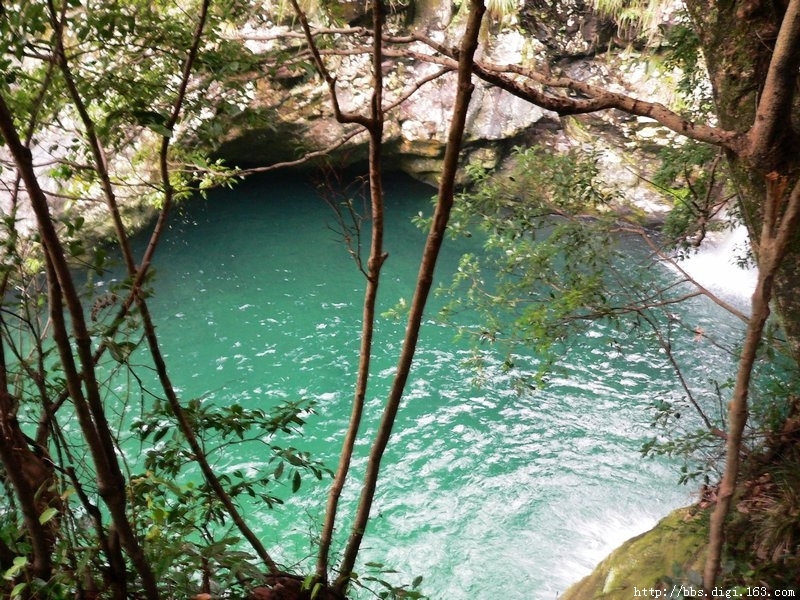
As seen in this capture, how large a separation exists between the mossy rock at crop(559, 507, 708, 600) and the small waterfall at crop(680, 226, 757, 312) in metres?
5.54

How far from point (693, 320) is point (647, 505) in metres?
3.32

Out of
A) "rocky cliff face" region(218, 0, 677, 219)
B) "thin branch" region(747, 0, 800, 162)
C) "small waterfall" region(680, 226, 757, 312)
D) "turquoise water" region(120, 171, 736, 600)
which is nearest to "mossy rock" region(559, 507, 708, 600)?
"turquoise water" region(120, 171, 736, 600)

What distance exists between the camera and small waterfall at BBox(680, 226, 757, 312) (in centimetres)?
877

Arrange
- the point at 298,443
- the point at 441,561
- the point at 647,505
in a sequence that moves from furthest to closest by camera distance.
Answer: the point at 298,443
the point at 647,505
the point at 441,561

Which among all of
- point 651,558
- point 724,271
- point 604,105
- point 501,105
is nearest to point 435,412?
point 651,558

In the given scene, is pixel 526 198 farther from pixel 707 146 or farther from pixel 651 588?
pixel 651 588

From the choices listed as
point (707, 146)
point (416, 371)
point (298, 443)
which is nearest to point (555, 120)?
point (416, 371)

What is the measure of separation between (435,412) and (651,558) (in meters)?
3.37

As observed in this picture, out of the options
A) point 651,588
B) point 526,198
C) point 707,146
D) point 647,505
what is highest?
point 707,146

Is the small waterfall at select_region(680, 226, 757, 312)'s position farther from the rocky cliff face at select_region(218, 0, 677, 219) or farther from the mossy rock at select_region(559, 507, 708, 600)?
the mossy rock at select_region(559, 507, 708, 600)

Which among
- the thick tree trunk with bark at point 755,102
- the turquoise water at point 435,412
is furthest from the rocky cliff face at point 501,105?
the thick tree trunk with bark at point 755,102

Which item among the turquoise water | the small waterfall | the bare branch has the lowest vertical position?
the turquoise water

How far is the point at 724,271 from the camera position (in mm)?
9555

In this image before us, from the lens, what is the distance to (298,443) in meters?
6.39
